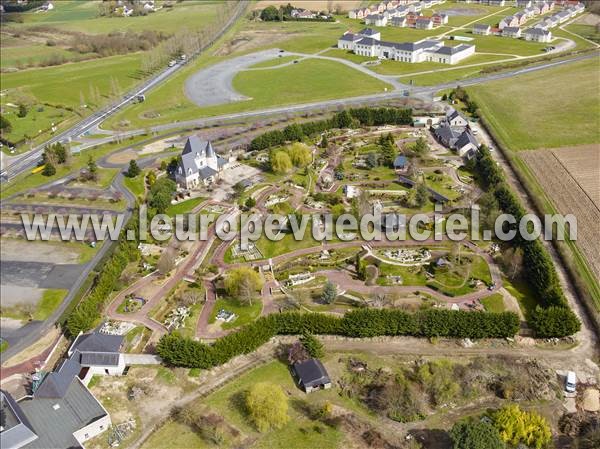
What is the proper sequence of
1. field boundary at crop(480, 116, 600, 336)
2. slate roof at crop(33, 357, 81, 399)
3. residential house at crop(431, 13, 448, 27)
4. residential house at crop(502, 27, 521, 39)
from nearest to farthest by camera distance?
slate roof at crop(33, 357, 81, 399) < field boundary at crop(480, 116, 600, 336) < residential house at crop(502, 27, 521, 39) < residential house at crop(431, 13, 448, 27)

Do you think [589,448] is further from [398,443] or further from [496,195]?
[496,195]

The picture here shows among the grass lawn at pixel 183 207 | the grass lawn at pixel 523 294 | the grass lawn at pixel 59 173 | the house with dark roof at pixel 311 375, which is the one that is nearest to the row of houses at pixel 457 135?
the grass lawn at pixel 523 294

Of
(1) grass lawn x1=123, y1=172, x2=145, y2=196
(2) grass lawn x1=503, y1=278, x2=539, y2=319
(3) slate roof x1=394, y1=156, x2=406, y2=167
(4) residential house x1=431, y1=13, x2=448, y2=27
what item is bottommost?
(2) grass lawn x1=503, y1=278, x2=539, y2=319

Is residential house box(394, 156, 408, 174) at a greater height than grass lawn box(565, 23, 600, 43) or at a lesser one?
lesser

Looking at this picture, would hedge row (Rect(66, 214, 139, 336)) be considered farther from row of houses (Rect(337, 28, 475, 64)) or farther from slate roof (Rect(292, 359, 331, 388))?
row of houses (Rect(337, 28, 475, 64))

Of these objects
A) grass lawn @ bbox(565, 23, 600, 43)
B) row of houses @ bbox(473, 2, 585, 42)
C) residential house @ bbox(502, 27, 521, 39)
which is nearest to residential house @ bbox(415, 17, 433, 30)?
row of houses @ bbox(473, 2, 585, 42)

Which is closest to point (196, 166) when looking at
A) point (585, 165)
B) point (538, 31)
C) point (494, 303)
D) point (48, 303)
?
point (48, 303)

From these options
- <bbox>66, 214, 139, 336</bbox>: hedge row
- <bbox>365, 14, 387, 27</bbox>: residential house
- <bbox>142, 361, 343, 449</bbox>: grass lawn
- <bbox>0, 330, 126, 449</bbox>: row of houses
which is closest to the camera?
<bbox>0, 330, 126, 449</bbox>: row of houses
